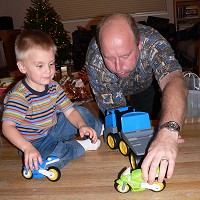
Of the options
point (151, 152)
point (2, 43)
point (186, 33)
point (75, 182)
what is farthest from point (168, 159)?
point (2, 43)

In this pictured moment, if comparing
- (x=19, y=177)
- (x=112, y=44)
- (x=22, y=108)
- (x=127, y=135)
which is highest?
(x=112, y=44)

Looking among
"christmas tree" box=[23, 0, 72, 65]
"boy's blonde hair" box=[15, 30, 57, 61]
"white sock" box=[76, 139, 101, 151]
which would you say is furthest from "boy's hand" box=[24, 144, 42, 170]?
"christmas tree" box=[23, 0, 72, 65]

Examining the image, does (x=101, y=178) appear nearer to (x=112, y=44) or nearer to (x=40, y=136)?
(x=40, y=136)

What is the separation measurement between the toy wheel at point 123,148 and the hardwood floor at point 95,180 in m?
0.02

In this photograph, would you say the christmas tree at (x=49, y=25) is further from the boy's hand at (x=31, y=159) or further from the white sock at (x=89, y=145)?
the boy's hand at (x=31, y=159)

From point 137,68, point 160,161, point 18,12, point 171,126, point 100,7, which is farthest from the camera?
point 18,12

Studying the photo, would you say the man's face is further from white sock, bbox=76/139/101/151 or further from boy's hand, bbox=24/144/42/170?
boy's hand, bbox=24/144/42/170

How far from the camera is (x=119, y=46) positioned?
1.07 m

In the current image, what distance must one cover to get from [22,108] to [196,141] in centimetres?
69

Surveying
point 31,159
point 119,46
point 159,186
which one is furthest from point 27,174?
point 119,46

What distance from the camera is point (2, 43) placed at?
15.0ft

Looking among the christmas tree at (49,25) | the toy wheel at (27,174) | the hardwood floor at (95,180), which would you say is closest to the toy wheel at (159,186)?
the hardwood floor at (95,180)

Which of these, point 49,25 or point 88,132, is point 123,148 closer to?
point 88,132

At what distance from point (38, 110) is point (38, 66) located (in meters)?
0.17
